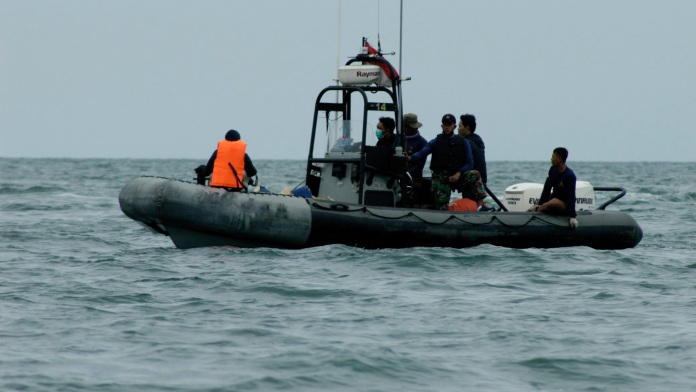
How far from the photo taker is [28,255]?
1272 centimetres

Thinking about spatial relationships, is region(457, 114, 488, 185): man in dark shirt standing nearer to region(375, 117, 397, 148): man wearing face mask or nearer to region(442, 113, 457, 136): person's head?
region(442, 113, 457, 136): person's head

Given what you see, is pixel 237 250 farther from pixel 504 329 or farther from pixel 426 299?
pixel 504 329

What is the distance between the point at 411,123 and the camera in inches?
506

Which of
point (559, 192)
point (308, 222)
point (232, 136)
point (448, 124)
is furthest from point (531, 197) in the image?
point (232, 136)

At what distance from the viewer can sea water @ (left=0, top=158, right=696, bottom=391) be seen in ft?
22.0

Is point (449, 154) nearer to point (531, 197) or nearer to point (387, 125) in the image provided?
point (387, 125)

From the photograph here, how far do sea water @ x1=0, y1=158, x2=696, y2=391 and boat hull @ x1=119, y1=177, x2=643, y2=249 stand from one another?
0.17 metres

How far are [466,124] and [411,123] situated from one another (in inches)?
26.2

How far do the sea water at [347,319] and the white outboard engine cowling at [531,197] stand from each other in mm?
807

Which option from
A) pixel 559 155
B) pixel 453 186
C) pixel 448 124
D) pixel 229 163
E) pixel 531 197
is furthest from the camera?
pixel 531 197

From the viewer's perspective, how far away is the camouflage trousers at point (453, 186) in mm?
12523

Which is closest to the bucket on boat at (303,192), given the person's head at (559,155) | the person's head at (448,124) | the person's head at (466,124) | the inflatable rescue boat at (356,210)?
the inflatable rescue boat at (356,210)

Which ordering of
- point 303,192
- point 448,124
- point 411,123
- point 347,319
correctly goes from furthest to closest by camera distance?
point 411,123 < point 303,192 < point 448,124 < point 347,319

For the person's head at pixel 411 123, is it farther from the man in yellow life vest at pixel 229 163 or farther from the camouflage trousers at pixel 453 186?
the man in yellow life vest at pixel 229 163
